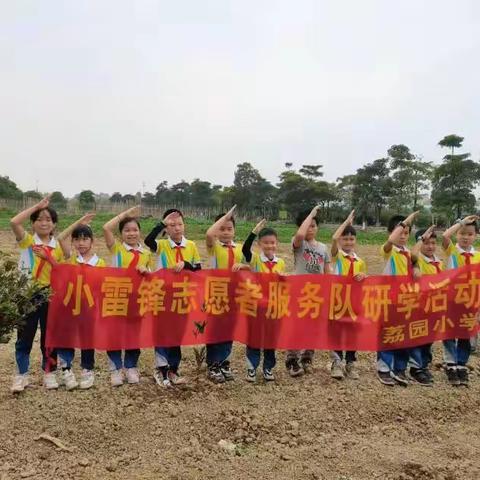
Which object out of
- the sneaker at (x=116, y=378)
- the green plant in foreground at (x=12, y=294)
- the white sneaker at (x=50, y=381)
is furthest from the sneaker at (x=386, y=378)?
the green plant in foreground at (x=12, y=294)

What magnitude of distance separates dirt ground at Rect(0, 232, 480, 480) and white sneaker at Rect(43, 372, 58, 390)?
67mm

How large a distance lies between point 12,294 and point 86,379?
1624 mm

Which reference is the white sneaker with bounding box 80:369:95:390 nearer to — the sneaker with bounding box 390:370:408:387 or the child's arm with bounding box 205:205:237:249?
the child's arm with bounding box 205:205:237:249

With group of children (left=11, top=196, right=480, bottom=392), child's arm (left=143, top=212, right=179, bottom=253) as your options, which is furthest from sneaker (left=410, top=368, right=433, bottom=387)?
child's arm (left=143, top=212, right=179, bottom=253)

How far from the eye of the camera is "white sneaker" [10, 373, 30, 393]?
4473 mm

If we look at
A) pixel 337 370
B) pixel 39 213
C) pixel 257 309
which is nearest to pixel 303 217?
pixel 257 309

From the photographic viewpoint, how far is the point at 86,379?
15.2ft

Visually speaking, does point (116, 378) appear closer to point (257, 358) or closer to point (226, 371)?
point (226, 371)

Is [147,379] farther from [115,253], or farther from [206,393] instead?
[115,253]

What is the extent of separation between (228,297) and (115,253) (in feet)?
3.93

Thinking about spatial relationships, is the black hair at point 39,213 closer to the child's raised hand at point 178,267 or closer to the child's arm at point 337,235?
the child's raised hand at point 178,267

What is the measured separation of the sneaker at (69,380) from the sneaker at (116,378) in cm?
33

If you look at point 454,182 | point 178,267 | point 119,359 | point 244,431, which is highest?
point 454,182

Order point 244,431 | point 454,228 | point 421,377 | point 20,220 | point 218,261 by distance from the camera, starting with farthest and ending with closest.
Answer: point 454,228 < point 421,377 < point 218,261 < point 20,220 < point 244,431
